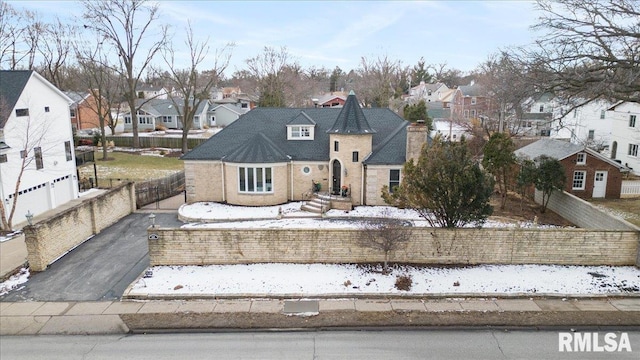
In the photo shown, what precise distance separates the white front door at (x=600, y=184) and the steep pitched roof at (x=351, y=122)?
52.1ft

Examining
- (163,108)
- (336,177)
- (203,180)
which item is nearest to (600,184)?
(336,177)

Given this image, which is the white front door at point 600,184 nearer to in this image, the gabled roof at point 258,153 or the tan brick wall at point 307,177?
the tan brick wall at point 307,177

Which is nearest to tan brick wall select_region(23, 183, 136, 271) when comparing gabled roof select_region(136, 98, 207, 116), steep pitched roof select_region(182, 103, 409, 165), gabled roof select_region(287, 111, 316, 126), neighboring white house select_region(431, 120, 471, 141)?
steep pitched roof select_region(182, 103, 409, 165)

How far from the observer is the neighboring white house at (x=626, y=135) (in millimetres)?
35344

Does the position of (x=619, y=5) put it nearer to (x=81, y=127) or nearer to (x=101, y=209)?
(x=101, y=209)

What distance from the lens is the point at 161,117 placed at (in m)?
71.4

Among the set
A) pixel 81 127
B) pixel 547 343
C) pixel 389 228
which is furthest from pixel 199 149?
pixel 81 127

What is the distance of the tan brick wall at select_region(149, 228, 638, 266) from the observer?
16875 mm

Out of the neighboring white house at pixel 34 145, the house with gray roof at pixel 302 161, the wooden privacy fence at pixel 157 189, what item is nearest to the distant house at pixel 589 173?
the house with gray roof at pixel 302 161

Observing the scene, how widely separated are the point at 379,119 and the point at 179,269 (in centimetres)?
1826

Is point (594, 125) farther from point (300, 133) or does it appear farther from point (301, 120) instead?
point (300, 133)

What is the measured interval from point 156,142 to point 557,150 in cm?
4525

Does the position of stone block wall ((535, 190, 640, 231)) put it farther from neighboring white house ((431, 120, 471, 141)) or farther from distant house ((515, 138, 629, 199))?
neighboring white house ((431, 120, 471, 141))

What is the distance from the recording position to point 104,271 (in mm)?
17500
